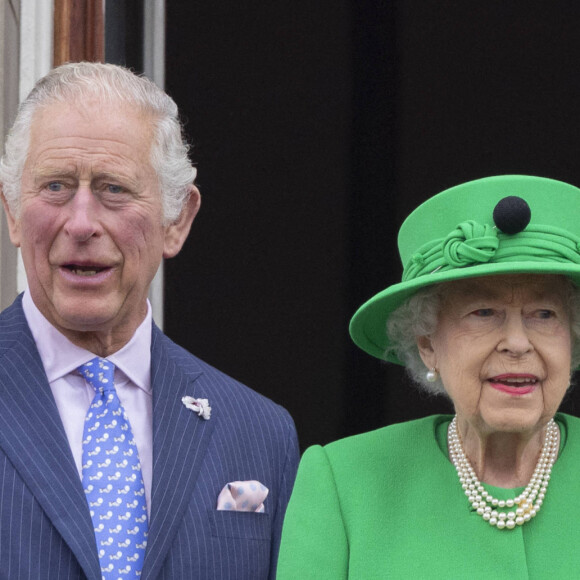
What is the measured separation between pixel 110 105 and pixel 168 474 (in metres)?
0.89

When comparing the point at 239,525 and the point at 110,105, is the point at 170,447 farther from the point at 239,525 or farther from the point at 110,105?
the point at 110,105

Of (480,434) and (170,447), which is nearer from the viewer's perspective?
(480,434)

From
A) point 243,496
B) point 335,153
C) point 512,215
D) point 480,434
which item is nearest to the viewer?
point 512,215

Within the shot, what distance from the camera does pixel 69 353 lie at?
2.88 metres

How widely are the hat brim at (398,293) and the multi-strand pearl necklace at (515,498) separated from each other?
0.34 metres

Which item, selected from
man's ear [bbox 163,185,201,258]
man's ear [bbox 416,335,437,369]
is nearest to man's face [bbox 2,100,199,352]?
man's ear [bbox 163,185,201,258]

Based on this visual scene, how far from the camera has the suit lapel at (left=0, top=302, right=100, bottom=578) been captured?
2.61m

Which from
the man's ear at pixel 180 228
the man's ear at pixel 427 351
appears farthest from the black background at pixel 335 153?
the man's ear at pixel 427 351

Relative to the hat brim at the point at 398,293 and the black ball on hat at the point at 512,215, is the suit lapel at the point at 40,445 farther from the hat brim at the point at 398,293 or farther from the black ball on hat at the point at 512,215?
the black ball on hat at the point at 512,215

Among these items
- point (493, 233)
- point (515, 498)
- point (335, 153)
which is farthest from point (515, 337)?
point (335, 153)

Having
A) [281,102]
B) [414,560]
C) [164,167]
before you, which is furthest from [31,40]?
[414,560]

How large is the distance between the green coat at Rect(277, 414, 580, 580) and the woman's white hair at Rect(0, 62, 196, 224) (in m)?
0.80

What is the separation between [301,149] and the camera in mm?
5340

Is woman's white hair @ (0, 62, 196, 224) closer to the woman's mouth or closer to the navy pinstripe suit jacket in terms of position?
the navy pinstripe suit jacket
